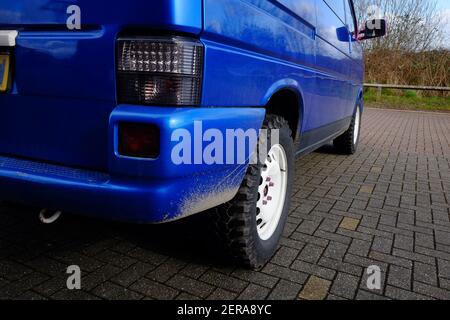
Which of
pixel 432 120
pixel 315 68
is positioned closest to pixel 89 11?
pixel 315 68

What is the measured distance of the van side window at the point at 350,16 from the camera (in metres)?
4.26

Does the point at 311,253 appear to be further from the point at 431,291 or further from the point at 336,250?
the point at 431,291

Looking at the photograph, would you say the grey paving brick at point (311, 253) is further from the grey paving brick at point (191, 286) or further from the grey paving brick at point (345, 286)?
the grey paving brick at point (191, 286)

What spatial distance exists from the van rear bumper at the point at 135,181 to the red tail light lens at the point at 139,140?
0.02 metres

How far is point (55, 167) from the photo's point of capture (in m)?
1.63

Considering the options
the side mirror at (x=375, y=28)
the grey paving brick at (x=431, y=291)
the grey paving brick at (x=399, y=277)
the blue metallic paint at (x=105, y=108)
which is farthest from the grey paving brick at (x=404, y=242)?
the side mirror at (x=375, y=28)

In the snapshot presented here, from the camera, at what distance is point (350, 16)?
4535 mm

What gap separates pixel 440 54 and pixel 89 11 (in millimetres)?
18042

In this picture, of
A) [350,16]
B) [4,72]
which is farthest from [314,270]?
[350,16]

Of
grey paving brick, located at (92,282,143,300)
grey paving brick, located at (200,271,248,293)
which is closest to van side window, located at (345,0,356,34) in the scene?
grey paving brick, located at (200,271,248,293)

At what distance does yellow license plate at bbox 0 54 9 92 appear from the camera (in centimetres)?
163

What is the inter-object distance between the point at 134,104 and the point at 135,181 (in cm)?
28

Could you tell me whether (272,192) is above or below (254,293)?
above
